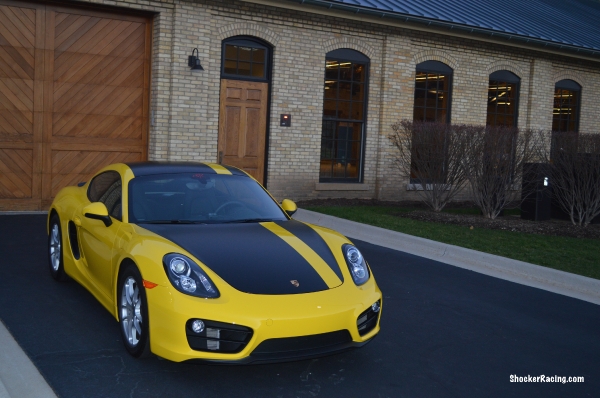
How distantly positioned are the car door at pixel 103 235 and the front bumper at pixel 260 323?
1.03m

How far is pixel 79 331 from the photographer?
5504 mm

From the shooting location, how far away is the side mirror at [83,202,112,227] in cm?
553

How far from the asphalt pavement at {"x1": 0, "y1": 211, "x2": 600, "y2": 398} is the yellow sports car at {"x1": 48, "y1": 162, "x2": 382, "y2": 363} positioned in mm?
271

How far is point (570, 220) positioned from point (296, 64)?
261 inches

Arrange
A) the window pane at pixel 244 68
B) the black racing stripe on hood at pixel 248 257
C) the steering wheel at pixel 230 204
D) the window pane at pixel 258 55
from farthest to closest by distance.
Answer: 1. the window pane at pixel 258 55
2. the window pane at pixel 244 68
3. the steering wheel at pixel 230 204
4. the black racing stripe on hood at pixel 248 257

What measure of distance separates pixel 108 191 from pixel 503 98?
47.5 ft

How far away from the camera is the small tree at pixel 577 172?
12.0m

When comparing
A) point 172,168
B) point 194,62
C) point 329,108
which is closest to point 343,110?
point 329,108

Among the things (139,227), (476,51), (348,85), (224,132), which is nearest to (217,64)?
(224,132)

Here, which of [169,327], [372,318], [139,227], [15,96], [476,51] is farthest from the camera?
[476,51]

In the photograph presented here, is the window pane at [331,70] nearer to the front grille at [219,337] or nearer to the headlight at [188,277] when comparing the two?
the headlight at [188,277]

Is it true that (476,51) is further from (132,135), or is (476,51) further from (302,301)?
(302,301)

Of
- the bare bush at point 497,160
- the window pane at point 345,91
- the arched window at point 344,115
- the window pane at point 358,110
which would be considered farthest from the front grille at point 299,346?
the window pane at point 358,110

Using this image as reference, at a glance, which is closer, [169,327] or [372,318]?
[169,327]
